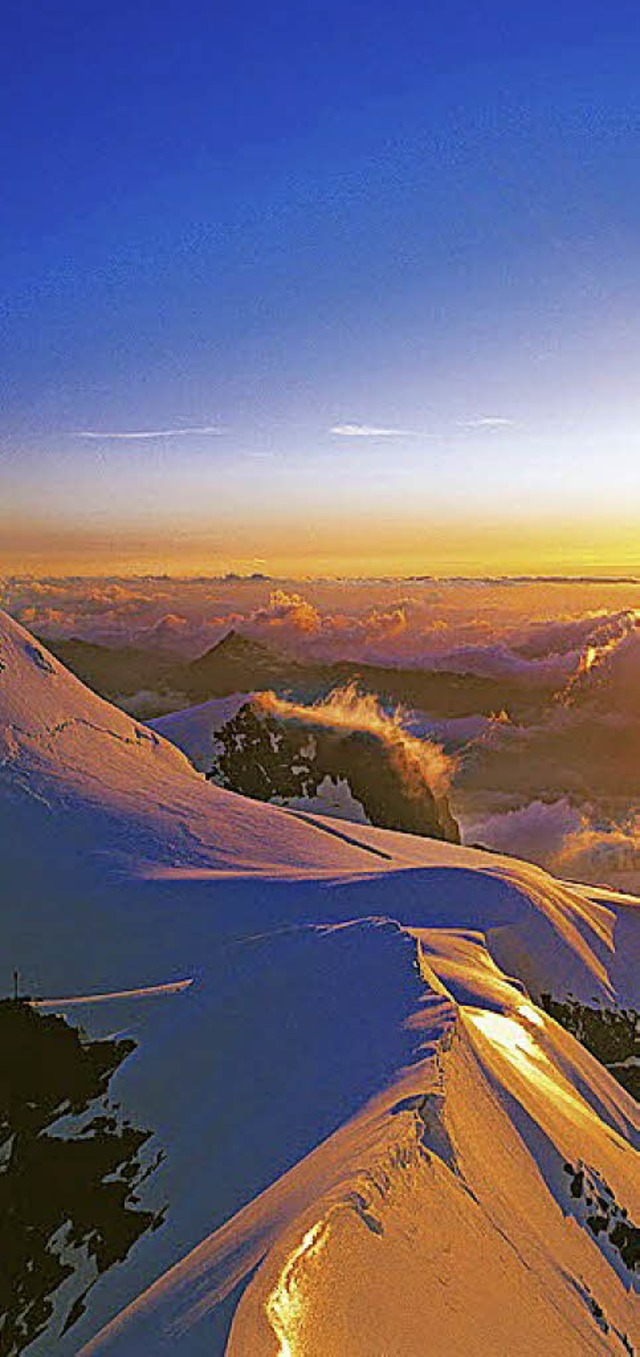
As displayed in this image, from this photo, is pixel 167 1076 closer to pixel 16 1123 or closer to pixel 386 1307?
pixel 16 1123

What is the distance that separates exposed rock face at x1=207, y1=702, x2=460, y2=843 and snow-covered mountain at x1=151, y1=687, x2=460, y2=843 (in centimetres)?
4

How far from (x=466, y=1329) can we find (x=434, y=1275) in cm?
42

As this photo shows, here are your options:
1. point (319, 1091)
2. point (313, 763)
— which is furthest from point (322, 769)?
point (319, 1091)

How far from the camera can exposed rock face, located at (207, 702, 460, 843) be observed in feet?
137

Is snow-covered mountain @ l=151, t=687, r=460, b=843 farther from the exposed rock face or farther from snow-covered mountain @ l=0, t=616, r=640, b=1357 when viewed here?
snow-covered mountain @ l=0, t=616, r=640, b=1357

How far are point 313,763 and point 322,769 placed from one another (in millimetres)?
681

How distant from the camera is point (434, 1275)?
7000 millimetres

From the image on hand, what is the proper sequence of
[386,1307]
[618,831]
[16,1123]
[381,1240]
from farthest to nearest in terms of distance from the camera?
[618,831]
[16,1123]
[381,1240]
[386,1307]

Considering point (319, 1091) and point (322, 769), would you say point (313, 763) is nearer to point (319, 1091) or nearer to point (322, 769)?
point (322, 769)

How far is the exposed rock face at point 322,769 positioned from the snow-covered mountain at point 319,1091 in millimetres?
19285

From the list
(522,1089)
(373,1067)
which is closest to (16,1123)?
(373,1067)

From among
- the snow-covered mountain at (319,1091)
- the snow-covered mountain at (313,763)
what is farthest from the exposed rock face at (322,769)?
the snow-covered mountain at (319,1091)

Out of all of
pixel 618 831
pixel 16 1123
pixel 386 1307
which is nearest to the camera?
pixel 386 1307

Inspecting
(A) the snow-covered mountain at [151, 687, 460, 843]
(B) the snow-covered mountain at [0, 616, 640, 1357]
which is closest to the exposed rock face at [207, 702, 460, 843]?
(A) the snow-covered mountain at [151, 687, 460, 843]
